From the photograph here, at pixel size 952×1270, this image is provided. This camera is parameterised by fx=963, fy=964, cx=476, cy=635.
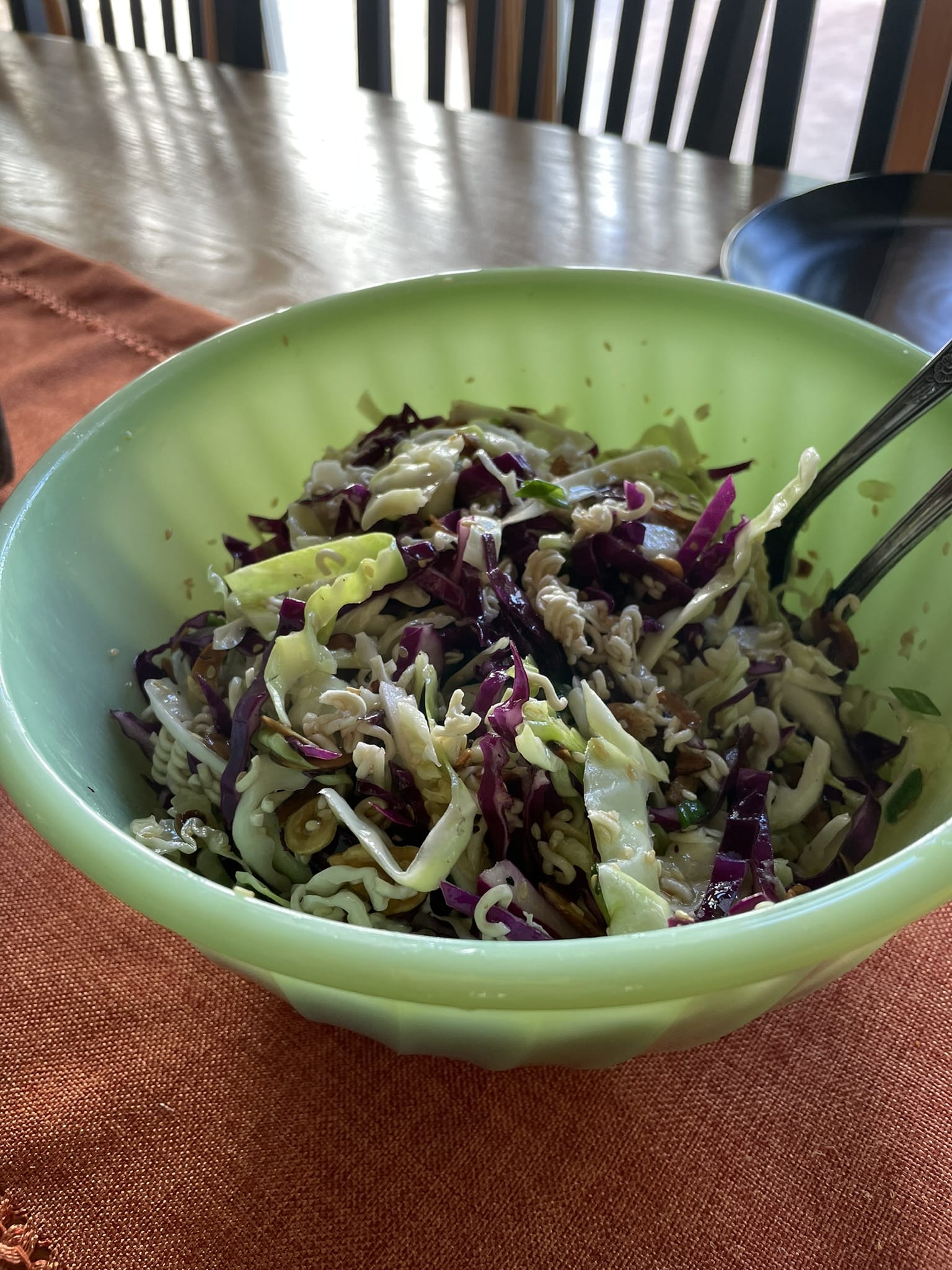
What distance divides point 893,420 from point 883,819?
0.31 meters

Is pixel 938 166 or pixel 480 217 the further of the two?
pixel 938 166

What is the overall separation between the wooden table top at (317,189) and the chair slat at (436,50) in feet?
1.10

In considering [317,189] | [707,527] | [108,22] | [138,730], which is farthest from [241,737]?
[108,22]

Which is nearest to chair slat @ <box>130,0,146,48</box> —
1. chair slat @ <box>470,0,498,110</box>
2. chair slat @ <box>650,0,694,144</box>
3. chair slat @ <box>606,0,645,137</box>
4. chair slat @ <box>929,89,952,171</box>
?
chair slat @ <box>470,0,498,110</box>

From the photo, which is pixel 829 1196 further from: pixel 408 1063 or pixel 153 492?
pixel 153 492

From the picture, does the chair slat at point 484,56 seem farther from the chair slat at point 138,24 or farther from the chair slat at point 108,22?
the chair slat at point 108,22

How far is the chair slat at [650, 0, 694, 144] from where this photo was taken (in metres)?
1.88

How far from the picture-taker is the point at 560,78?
6.97 ft

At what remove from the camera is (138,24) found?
2406 millimetres

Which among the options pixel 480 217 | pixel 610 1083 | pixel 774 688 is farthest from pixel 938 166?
pixel 610 1083

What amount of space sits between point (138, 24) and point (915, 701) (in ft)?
8.44

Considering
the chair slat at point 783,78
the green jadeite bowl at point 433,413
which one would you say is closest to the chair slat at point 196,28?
the chair slat at point 783,78

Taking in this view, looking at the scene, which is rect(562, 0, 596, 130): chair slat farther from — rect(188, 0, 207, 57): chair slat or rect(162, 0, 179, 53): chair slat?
rect(162, 0, 179, 53): chair slat

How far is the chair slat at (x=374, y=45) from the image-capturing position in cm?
208
